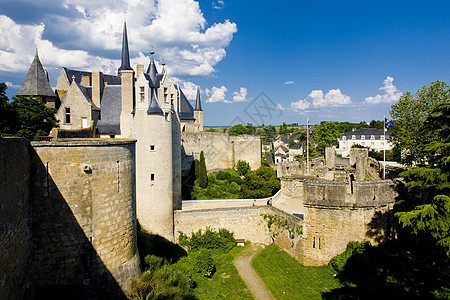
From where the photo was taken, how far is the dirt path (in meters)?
15.1

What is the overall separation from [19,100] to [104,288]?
20.2 m

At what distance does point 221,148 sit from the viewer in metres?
41.7

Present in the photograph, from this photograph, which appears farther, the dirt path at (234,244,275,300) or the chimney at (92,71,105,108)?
the chimney at (92,71,105,108)

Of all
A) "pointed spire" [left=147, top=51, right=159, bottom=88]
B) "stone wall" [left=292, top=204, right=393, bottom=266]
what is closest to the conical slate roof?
"pointed spire" [left=147, top=51, right=159, bottom=88]

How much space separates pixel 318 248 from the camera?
1614 cm

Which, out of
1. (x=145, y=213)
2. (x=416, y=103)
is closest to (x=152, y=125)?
(x=145, y=213)

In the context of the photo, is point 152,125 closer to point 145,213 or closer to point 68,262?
point 145,213

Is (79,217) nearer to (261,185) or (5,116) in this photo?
(5,116)

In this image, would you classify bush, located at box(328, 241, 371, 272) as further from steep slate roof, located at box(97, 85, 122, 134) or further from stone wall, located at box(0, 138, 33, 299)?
steep slate roof, located at box(97, 85, 122, 134)

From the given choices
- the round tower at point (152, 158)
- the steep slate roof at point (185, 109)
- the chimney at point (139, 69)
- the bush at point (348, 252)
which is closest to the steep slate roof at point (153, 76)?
the round tower at point (152, 158)

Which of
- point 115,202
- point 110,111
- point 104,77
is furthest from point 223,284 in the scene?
point 104,77

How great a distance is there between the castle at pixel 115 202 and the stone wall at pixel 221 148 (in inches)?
100

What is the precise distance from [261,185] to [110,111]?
51.4 ft

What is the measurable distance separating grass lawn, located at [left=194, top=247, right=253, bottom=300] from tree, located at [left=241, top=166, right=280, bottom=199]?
349 inches
